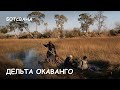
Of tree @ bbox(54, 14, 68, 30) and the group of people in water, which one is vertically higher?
tree @ bbox(54, 14, 68, 30)

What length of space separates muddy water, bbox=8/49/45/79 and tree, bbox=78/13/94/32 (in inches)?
44.1

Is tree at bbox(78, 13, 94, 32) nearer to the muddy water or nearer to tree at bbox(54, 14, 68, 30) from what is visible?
tree at bbox(54, 14, 68, 30)

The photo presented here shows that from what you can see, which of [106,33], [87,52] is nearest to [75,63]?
[87,52]

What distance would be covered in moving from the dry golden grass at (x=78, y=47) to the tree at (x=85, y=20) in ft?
0.85

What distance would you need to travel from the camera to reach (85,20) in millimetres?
7789

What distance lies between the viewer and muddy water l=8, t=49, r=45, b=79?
7.64 meters

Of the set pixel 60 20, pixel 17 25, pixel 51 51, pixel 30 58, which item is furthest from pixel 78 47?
pixel 17 25

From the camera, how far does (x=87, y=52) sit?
7.83 metres

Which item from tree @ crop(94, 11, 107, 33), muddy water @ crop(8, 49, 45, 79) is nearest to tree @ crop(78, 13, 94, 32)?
tree @ crop(94, 11, 107, 33)

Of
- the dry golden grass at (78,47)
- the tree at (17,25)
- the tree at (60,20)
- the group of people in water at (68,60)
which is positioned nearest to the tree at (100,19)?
the dry golden grass at (78,47)

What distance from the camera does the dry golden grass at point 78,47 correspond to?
7.71 m

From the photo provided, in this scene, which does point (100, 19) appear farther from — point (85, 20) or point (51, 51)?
point (51, 51)

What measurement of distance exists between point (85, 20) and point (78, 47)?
60cm

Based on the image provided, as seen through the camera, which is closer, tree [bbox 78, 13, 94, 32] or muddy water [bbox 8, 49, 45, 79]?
muddy water [bbox 8, 49, 45, 79]
